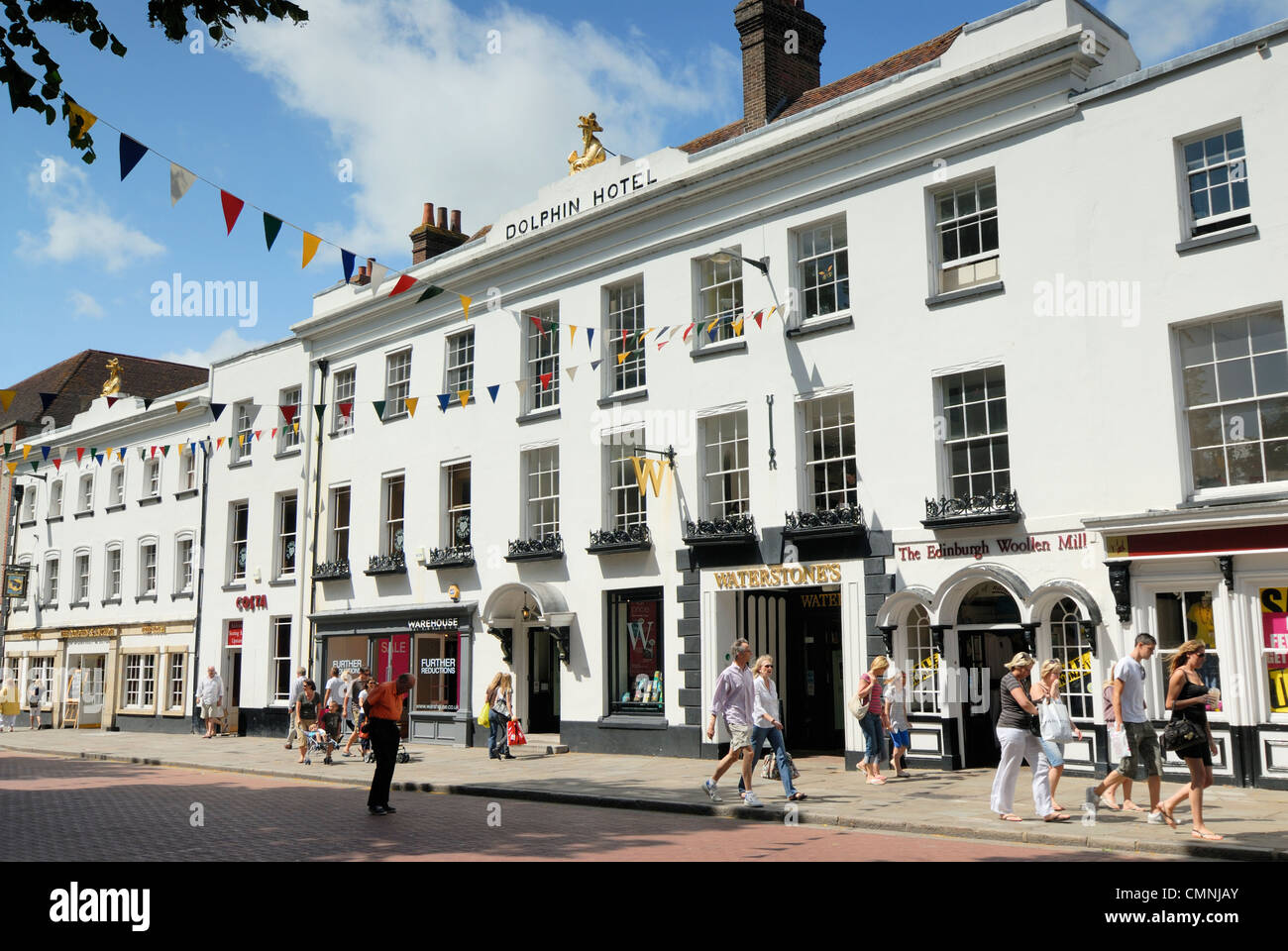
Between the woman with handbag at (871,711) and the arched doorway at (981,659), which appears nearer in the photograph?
the woman with handbag at (871,711)

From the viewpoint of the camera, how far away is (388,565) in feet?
85.5

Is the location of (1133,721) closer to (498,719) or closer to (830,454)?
(830,454)

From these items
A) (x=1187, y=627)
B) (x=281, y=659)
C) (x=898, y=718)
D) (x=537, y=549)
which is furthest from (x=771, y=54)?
(x=281, y=659)

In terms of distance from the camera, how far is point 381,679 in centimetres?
2639

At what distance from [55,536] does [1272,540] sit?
123 feet

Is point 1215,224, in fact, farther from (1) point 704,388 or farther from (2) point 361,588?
(2) point 361,588

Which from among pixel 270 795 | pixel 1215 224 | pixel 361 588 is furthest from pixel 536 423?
pixel 1215 224

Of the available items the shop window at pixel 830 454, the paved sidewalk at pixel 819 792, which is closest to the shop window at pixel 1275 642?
the paved sidewalk at pixel 819 792

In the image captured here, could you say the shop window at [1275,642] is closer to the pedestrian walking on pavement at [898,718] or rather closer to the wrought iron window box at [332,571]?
the pedestrian walking on pavement at [898,718]

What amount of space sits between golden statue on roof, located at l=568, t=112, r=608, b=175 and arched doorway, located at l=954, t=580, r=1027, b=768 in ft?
39.0

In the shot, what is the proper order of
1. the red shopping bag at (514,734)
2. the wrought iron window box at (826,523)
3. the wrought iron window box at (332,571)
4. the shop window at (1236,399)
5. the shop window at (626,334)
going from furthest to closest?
the wrought iron window box at (332,571), the shop window at (626,334), the red shopping bag at (514,734), the wrought iron window box at (826,523), the shop window at (1236,399)

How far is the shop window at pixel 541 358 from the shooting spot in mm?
23297

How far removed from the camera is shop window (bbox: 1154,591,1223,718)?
14.3 meters

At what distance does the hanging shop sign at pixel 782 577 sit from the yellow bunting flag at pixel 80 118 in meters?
12.0
